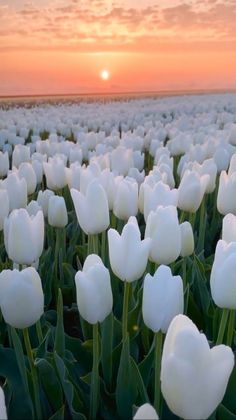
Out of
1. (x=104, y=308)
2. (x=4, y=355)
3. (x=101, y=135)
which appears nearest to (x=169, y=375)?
(x=104, y=308)

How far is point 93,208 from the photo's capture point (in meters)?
2.35

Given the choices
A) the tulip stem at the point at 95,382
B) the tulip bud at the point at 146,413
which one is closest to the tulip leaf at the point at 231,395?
the tulip stem at the point at 95,382

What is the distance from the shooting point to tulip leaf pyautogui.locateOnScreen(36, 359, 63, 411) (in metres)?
1.83

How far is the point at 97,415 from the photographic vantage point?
1.87 m

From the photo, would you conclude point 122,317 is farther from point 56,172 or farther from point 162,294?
point 56,172

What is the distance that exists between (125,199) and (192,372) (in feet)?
5.11

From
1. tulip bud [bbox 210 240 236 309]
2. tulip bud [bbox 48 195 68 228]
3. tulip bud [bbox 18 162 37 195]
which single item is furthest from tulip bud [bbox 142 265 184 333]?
tulip bud [bbox 18 162 37 195]

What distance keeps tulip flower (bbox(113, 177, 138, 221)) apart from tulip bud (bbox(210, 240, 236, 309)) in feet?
3.29

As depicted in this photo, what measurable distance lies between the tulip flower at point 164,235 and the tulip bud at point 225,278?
1.00 ft

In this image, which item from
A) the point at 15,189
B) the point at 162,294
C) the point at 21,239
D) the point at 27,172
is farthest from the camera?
the point at 27,172

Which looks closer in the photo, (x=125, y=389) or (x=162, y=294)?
(x=162, y=294)

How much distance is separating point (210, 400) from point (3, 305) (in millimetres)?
743

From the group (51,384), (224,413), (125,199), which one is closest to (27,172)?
(125,199)

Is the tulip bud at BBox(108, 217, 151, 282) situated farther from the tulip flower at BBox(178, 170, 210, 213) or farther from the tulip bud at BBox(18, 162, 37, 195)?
the tulip bud at BBox(18, 162, 37, 195)
